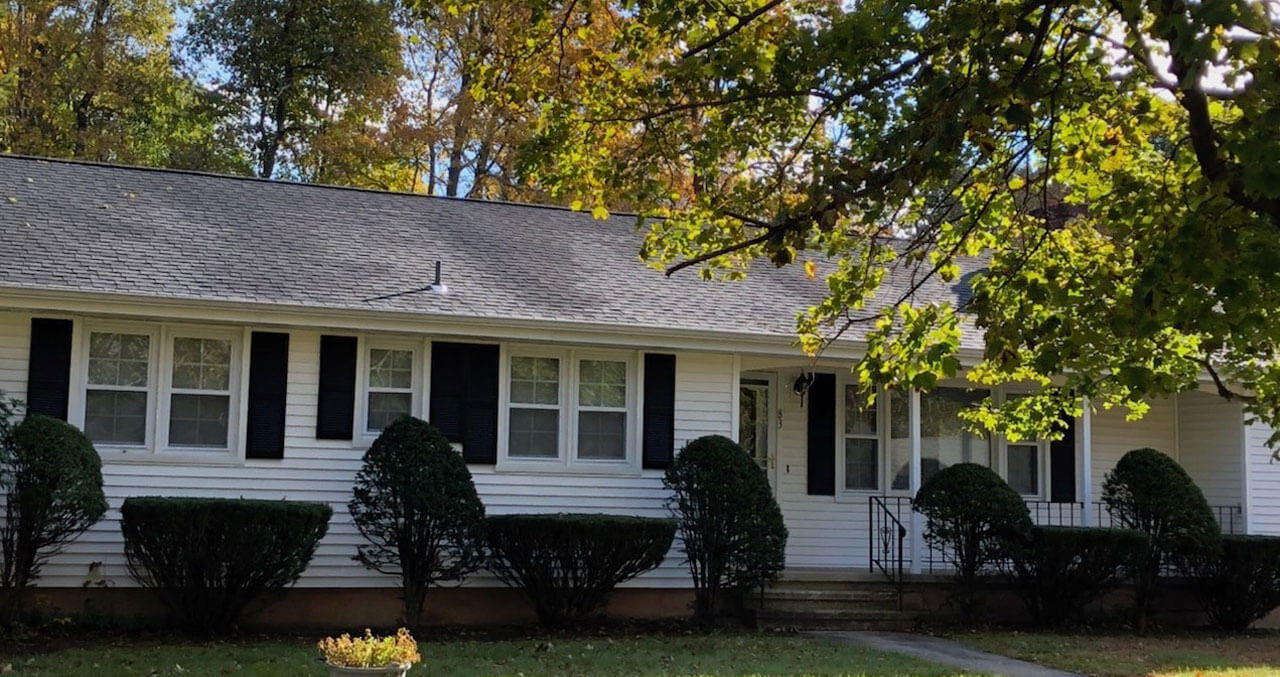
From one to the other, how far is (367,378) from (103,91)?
692 inches

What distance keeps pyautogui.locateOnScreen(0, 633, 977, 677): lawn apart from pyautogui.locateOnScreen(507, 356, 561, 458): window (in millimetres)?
2254

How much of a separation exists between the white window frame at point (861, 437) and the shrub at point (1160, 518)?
2708mm

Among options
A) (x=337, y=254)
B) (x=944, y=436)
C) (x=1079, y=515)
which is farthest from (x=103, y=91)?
(x=1079, y=515)

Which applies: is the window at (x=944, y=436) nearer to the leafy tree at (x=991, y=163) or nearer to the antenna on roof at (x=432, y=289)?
the leafy tree at (x=991, y=163)

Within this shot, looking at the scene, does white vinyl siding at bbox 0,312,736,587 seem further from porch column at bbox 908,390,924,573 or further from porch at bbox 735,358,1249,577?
porch column at bbox 908,390,924,573

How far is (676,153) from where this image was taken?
8.84 meters

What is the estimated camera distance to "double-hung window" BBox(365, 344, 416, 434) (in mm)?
12297

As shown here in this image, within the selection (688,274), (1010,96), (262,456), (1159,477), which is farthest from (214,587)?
(1159,477)

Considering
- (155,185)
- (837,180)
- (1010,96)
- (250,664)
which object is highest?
(155,185)

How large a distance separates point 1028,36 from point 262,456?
8.19m

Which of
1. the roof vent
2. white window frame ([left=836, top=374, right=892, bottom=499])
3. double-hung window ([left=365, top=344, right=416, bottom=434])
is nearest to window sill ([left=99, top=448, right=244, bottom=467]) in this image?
double-hung window ([left=365, top=344, right=416, bottom=434])

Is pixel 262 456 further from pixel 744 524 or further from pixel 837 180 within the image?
pixel 837 180

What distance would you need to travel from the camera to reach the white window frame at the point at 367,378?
40.0ft

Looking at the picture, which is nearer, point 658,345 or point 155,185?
point 658,345
